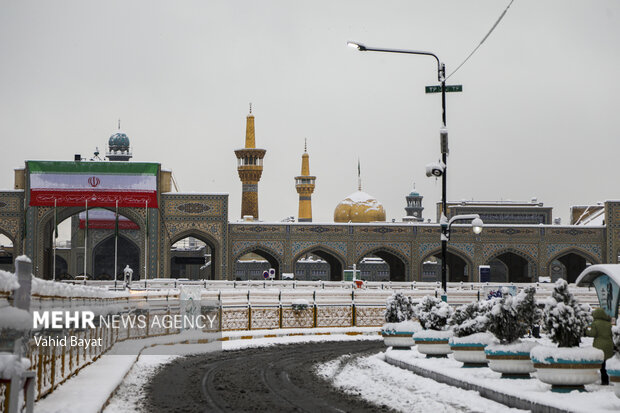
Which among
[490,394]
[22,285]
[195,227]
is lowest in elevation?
[490,394]

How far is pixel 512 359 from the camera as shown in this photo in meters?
12.8

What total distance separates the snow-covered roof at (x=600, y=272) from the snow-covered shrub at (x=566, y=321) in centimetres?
443

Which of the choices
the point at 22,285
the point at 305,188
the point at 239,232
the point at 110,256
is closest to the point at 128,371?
the point at 22,285

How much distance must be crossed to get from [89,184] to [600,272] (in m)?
41.6

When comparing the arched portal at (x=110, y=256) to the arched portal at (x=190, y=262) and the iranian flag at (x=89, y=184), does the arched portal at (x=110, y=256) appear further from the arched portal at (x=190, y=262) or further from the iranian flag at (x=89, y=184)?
the iranian flag at (x=89, y=184)

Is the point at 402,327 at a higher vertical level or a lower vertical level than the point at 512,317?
lower

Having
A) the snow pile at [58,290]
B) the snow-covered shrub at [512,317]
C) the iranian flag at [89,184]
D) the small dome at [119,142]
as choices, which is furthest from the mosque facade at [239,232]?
the snow-covered shrub at [512,317]

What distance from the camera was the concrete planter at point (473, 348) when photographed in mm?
14477

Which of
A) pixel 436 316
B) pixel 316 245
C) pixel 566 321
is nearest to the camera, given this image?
pixel 566 321

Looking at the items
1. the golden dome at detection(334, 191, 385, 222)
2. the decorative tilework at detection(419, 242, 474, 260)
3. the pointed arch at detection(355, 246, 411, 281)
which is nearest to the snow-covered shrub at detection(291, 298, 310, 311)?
the pointed arch at detection(355, 246, 411, 281)

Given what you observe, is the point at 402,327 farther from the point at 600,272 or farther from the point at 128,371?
the point at 128,371

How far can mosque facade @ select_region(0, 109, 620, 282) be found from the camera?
53.7m

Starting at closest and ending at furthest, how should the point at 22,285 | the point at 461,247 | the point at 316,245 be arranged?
the point at 22,285 < the point at 316,245 < the point at 461,247

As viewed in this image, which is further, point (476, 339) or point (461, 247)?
point (461, 247)
